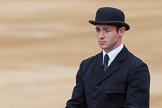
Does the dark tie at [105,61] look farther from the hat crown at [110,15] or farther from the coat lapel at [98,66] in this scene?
the hat crown at [110,15]

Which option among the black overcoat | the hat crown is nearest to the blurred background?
the black overcoat

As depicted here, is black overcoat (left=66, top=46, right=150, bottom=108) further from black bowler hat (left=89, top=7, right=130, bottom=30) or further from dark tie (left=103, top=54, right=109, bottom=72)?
black bowler hat (left=89, top=7, right=130, bottom=30)

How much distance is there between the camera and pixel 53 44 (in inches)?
564

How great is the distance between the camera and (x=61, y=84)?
11.6 m

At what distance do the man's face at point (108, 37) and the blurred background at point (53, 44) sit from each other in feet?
17.2

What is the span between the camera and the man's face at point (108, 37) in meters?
5.18

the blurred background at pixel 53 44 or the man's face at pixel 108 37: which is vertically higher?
the blurred background at pixel 53 44

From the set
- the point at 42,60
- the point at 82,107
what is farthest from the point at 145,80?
the point at 42,60

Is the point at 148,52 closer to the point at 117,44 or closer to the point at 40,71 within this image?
the point at 40,71

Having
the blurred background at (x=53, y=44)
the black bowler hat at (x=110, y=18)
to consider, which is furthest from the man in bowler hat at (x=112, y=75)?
the blurred background at (x=53, y=44)

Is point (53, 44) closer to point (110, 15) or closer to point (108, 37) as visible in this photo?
point (110, 15)

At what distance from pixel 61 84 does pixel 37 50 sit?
99.9 inches

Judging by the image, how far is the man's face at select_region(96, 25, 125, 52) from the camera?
17.0ft

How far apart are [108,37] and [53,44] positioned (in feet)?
30.1
